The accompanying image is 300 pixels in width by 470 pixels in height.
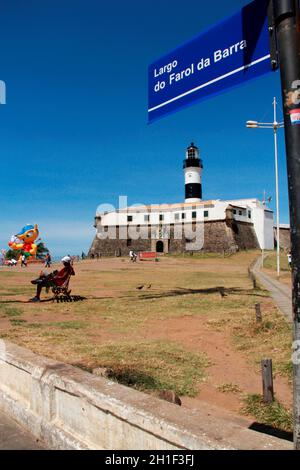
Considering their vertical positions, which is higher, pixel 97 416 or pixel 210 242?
pixel 210 242

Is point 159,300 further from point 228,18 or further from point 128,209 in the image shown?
point 128,209

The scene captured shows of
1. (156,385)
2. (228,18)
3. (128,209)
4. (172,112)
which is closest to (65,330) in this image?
(156,385)

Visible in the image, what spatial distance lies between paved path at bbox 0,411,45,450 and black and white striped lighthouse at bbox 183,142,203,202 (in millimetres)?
59220

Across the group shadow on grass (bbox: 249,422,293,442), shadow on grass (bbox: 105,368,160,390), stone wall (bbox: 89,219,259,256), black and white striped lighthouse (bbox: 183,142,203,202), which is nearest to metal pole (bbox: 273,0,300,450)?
shadow on grass (bbox: 249,422,293,442)

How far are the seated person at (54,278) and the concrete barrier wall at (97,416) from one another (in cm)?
872

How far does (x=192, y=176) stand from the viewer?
6250 cm

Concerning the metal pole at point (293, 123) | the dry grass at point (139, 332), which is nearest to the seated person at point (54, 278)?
the dry grass at point (139, 332)

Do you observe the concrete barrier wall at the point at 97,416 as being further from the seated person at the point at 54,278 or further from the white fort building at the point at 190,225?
the white fort building at the point at 190,225

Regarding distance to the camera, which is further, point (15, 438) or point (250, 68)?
point (15, 438)

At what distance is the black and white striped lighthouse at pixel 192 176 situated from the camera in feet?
205

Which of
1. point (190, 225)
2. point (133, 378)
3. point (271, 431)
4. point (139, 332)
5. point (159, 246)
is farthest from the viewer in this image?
point (159, 246)

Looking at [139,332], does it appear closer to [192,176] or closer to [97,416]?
[97,416]

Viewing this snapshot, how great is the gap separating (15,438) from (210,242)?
54.2m

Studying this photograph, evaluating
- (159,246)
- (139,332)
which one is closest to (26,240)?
(159,246)
